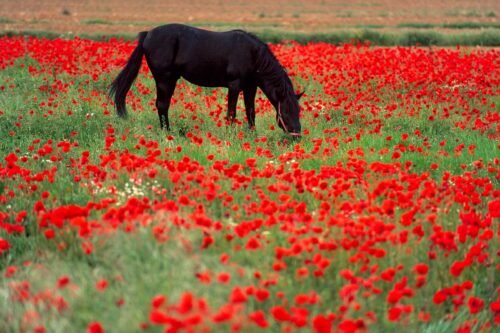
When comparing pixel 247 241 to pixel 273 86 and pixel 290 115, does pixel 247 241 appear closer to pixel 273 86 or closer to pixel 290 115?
pixel 290 115

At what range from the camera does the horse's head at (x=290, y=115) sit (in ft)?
30.8

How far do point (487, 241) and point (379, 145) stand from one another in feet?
13.0

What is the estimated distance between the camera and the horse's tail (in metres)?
10.1

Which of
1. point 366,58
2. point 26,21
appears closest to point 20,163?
point 366,58

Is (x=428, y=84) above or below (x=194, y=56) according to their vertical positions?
below

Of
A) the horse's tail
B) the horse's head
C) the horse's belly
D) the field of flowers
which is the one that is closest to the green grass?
the horse's belly

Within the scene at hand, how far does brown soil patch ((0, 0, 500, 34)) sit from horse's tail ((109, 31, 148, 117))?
2242 cm

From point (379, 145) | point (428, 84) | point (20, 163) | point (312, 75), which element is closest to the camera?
point (20, 163)

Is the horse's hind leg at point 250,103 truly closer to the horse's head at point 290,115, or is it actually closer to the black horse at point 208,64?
the black horse at point 208,64

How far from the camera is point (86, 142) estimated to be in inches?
366

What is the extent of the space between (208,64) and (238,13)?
37.2m

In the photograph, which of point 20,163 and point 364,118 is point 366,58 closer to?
point 364,118

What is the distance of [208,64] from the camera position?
32.8 feet

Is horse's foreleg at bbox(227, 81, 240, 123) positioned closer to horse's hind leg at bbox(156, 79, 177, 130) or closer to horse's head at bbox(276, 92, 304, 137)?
horse's head at bbox(276, 92, 304, 137)
